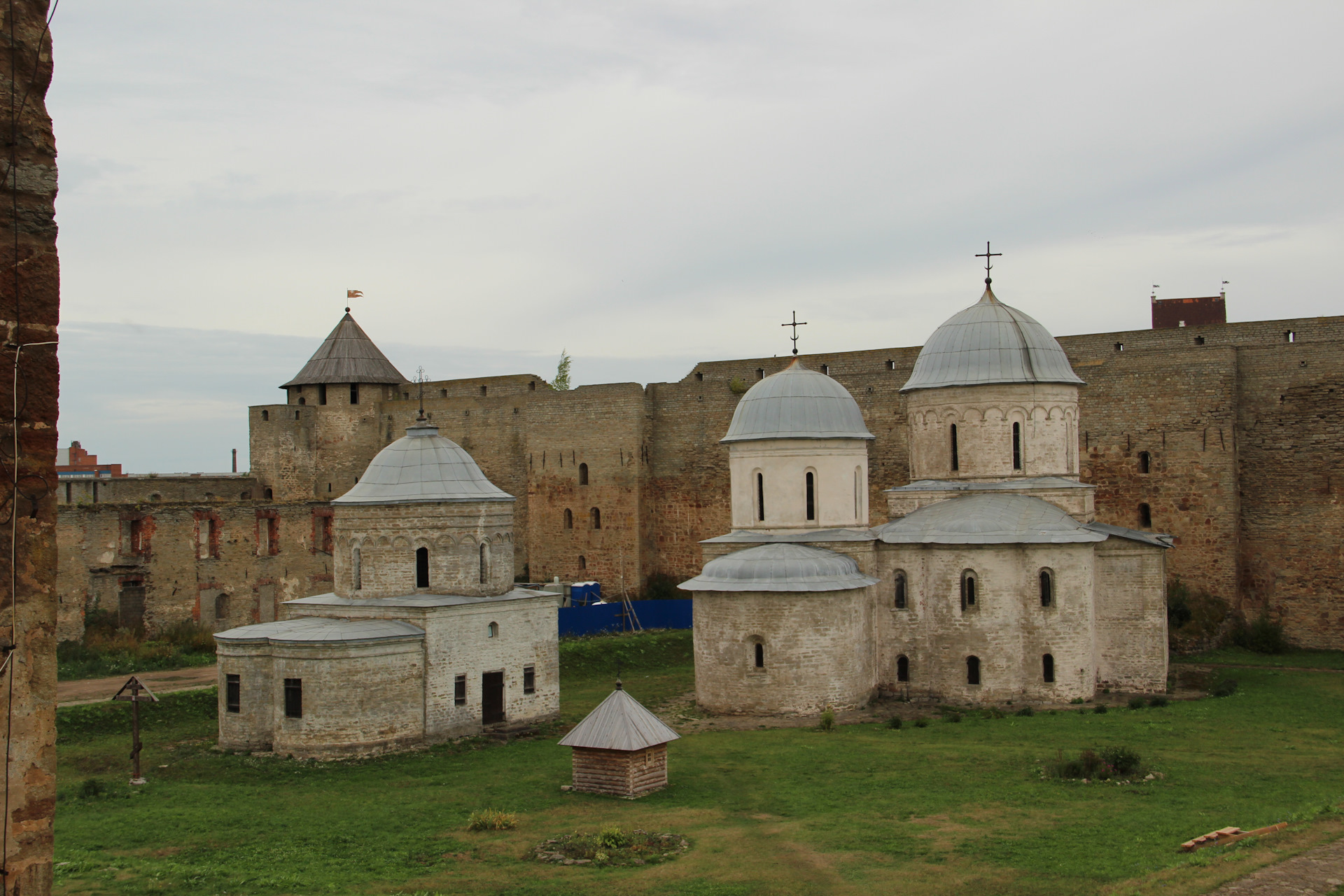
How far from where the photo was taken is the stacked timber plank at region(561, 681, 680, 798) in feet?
45.2

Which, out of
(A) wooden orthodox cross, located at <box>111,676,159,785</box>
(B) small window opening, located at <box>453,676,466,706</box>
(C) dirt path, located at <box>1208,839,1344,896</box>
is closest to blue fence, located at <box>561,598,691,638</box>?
(B) small window opening, located at <box>453,676,466,706</box>

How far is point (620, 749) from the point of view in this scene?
1362 cm

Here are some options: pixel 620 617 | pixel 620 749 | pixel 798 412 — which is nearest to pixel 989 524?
pixel 798 412

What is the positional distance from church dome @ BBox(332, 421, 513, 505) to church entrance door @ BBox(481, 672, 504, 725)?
2.93m

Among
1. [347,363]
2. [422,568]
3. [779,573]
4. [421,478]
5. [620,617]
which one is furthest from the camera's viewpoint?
Result: [347,363]

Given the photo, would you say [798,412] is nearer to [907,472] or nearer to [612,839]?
[907,472]

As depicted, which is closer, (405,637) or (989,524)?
(405,637)

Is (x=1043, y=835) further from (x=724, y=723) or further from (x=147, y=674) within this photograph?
(x=147, y=674)

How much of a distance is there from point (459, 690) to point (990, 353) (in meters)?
11.9

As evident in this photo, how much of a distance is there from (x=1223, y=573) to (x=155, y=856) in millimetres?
22386

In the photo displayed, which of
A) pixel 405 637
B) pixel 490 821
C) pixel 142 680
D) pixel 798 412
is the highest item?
pixel 798 412

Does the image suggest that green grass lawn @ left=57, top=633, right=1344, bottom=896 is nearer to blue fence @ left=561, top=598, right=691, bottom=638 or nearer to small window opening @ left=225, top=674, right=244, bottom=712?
small window opening @ left=225, top=674, right=244, bottom=712

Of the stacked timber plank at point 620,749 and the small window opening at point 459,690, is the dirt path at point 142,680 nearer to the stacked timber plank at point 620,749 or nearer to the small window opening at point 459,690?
the small window opening at point 459,690

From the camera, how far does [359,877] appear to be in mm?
10711
